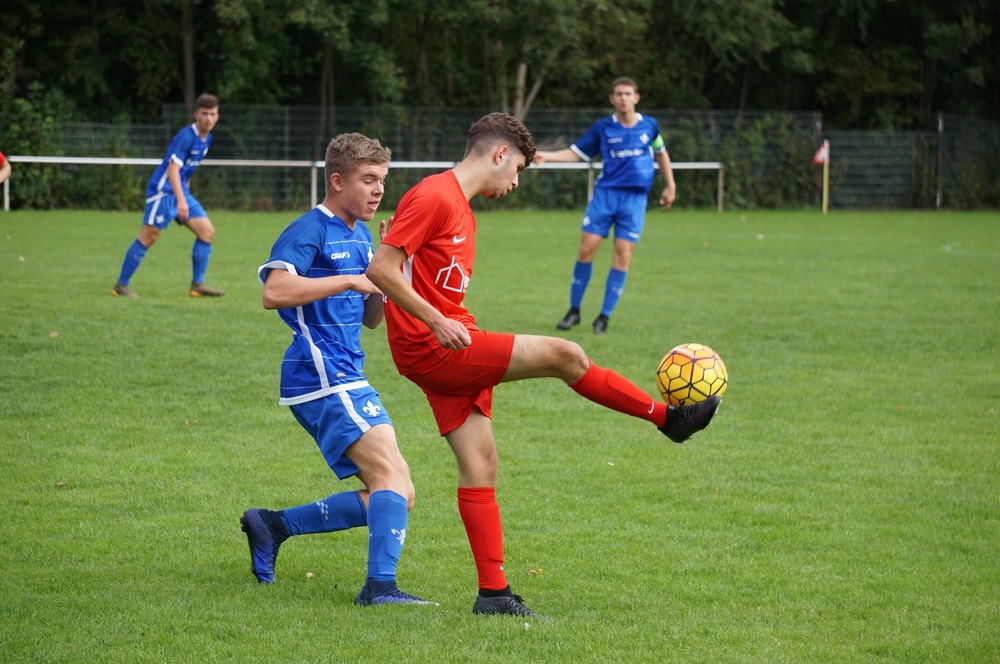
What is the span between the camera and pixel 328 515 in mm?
4559

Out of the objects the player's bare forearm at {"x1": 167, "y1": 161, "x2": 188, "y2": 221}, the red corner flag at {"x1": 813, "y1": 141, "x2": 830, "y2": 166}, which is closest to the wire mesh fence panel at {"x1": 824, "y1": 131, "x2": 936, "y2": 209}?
the red corner flag at {"x1": 813, "y1": 141, "x2": 830, "y2": 166}

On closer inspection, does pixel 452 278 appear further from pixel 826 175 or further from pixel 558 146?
pixel 826 175

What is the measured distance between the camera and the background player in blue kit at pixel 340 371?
13.9 ft

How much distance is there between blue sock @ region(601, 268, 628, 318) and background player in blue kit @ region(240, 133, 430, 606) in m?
6.49

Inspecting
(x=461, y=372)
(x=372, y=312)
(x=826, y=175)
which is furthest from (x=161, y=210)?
(x=826, y=175)

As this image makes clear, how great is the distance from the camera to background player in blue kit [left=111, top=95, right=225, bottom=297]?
11.9 meters

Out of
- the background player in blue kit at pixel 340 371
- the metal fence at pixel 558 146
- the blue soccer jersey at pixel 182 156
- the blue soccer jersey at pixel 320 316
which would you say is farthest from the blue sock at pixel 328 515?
the metal fence at pixel 558 146

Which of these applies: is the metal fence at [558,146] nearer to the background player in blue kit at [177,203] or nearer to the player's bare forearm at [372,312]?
the background player in blue kit at [177,203]

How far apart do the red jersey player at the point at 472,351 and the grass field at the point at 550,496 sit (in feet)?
1.53

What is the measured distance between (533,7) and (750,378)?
73.4ft

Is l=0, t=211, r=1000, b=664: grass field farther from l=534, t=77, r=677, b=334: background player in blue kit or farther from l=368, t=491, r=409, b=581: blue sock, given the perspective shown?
l=534, t=77, r=677, b=334: background player in blue kit

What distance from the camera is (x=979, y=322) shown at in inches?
456

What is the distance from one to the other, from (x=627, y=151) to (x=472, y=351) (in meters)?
7.64

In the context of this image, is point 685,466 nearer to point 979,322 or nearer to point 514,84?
point 979,322
